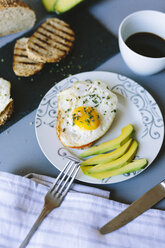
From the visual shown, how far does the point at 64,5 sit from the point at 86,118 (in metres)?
1.10

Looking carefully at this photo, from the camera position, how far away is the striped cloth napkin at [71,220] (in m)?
1.64

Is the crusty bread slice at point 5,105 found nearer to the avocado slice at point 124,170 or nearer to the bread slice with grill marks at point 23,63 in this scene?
the bread slice with grill marks at point 23,63

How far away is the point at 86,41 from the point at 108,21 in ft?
1.08

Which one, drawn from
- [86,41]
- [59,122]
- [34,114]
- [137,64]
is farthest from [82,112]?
[86,41]

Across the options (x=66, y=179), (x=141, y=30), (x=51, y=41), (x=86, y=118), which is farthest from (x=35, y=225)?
(x=141, y=30)

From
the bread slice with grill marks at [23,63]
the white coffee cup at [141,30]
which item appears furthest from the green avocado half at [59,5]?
the white coffee cup at [141,30]

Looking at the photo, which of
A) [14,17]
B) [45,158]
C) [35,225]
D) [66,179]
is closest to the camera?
[35,225]

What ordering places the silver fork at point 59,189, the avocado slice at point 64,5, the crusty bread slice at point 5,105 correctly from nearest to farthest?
the silver fork at point 59,189
the crusty bread slice at point 5,105
the avocado slice at point 64,5

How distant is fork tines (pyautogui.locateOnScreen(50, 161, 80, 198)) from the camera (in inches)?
69.4

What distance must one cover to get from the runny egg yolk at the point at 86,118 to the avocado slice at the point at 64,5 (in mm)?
981

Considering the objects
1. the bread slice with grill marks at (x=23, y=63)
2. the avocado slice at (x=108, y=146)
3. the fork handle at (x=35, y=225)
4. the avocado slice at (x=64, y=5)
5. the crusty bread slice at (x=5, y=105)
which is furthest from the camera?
the avocado slice at (x=64, y=5)

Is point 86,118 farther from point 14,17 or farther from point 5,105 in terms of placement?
point 14,17

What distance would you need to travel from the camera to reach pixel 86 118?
1.83m

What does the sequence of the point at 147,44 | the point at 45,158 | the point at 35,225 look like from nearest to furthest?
the point at 35,225, the point at 45,158, the point at 147,44
